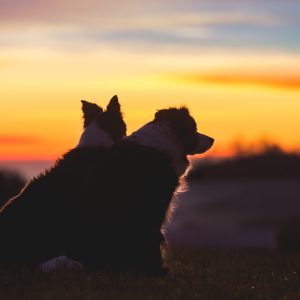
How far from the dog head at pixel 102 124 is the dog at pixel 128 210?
1.34 m

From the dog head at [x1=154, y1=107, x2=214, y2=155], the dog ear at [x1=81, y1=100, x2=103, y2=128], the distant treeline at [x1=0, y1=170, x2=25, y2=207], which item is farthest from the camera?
the distant treeline at [x1=0, y1=170, x2=25, y2=207]

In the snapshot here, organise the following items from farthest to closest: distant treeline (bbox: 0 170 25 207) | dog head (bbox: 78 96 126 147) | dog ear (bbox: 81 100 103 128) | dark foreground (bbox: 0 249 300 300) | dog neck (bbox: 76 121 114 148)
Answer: distant treeline (bbox: 0 170 25 207)
dog ear (bbox: 81 100 103 128)
dog head (bbox: 78 96 126 147)
dog neck (bbox: 76 121 114 148)
dark foreground (bbox: 0 249 300 300)

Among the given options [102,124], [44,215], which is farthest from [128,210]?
[102,124]

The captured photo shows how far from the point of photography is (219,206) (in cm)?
3728

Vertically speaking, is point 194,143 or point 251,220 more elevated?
point 194,143

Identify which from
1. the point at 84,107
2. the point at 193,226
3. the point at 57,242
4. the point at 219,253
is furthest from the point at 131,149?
the point at 193,226

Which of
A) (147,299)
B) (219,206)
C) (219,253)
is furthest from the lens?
(219,206)

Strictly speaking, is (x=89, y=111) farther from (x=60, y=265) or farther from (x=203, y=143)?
(x=60, y=265)

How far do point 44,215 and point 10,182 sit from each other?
1492 cm

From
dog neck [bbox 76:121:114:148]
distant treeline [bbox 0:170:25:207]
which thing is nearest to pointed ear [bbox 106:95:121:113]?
dog neck [bbox 76:121:114:148]

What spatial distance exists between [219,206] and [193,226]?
23.3 ft

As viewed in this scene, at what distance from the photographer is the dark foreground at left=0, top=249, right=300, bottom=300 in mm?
9070

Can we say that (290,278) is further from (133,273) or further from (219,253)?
(219,253)

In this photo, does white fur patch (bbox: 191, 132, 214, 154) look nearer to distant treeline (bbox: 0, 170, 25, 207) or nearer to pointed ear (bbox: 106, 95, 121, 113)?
pointed ear (bbox: 106, 95, 121, 113)
